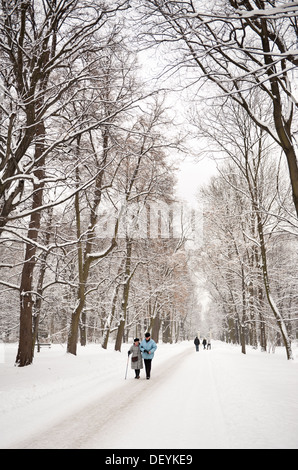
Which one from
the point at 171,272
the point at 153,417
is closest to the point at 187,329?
the point at 171,272

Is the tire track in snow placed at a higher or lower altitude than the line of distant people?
higher

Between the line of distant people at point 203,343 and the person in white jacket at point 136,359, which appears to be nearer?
the person in white jacket at point 136,359

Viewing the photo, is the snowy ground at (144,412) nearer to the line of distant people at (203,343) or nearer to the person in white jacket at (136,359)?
the person in white jacket at (136,359)

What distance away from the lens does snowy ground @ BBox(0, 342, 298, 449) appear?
14.3 feet

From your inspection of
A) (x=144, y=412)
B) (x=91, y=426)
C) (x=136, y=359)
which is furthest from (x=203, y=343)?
(x=91, y=426)

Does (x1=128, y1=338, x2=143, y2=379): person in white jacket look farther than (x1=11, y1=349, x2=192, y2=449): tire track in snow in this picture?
Yes

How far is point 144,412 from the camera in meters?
5.77

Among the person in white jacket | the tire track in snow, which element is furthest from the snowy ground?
the person in white jacket

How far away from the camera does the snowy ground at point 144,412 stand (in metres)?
4.35

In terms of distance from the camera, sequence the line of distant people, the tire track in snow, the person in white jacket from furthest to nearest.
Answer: the line of distant people, the person in white jacket, the tire track in snow

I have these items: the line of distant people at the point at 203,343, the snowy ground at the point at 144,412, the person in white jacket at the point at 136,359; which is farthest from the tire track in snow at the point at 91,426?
the line of distant people at the point at 203,343

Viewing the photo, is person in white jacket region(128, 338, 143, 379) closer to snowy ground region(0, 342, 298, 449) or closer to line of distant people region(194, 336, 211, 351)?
snowy ground region(0, 342, 298, 449)
